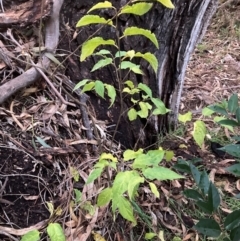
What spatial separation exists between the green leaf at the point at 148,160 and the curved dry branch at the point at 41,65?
543 mm

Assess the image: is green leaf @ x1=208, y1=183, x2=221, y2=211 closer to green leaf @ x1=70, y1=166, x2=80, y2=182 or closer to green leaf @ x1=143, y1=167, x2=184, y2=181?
green leaf @ x1=143, y1=167, x2=184, y2=181

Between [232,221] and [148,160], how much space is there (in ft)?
0.78

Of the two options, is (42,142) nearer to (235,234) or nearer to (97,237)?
(97,237)

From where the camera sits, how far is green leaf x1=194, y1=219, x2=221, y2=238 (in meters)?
1.00

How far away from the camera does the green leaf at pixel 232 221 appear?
3.21ft

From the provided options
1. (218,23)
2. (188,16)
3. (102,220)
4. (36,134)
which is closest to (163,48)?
(188,16)

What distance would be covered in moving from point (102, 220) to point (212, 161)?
71 cm

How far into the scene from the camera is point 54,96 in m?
1.51

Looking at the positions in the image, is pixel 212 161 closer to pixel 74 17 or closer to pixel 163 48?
pixel 163 48

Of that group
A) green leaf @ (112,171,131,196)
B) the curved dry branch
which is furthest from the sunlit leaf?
the curved dry branch

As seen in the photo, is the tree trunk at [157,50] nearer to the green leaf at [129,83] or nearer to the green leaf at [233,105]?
the green leaf at [129,83]

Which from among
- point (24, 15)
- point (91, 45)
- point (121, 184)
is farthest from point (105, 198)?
point (24, 15)

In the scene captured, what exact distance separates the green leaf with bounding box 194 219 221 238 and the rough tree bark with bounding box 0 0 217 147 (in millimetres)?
672

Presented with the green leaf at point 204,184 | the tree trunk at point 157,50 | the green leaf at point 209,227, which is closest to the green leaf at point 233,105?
the green leaf at point 204,184
